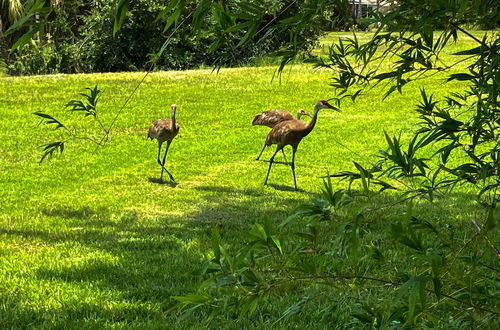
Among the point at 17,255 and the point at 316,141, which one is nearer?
the point at 17,255

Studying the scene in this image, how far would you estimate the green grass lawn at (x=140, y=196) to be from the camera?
489 cm

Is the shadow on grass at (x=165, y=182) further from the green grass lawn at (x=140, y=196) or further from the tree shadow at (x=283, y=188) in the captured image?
the tree shadow at (x=283, y=188)

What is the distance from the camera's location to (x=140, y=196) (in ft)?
28.4

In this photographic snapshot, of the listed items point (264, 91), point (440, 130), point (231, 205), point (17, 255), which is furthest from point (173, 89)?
point (440, 130)

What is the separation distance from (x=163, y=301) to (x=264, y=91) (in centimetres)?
1565

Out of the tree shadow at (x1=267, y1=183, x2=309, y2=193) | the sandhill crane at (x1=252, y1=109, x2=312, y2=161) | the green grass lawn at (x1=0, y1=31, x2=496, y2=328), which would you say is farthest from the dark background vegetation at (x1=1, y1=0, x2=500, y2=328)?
the sandhill crane at (x1=252, y1=109, x2=312, y2=161)

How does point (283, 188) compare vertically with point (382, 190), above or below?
below

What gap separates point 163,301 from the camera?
482 centimetres

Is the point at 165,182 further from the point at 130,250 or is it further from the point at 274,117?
the point at 130,250

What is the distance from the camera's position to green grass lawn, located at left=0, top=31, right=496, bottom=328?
4887 mm

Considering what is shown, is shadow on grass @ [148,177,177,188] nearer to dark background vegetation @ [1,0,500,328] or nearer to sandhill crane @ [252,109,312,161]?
sandhill crane @ [252,109,312,161]

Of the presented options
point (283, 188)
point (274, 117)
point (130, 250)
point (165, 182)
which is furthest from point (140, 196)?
point (274, 117)

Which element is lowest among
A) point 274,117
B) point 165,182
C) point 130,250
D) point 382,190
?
point 165,182

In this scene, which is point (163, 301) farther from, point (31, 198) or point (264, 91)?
point (264, 91)
